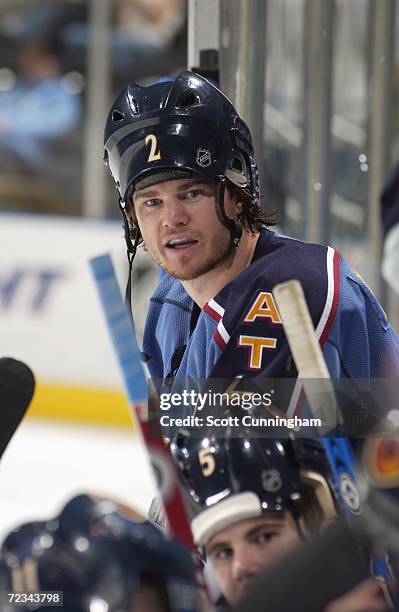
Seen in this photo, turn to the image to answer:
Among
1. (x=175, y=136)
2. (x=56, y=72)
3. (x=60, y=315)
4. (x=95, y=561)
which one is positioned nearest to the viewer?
(x=95, y=561)

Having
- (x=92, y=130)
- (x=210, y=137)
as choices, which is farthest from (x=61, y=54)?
(x=210, y=137)

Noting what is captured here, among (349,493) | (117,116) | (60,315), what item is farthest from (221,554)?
(60,315)

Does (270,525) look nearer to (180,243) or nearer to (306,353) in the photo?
(306,353)

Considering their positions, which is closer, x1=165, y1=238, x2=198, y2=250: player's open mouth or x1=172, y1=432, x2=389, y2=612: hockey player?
x1=172, y1=432, x2=389, y2=612: hockey player

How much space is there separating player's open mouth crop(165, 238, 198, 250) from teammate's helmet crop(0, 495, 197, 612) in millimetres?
600

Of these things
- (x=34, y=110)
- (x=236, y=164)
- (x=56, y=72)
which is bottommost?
(x=34, y=110)

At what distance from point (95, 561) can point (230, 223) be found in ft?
2.25

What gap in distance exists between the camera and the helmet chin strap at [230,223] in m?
1.47

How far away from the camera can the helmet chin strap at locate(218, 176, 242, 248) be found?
1.47 m

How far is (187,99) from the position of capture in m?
1.45

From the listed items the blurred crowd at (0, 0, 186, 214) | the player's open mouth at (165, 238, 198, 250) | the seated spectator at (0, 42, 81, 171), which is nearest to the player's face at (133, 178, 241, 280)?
the player's open mouth at (165, 238, 198, 250)

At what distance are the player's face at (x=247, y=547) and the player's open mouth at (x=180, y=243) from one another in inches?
18.8

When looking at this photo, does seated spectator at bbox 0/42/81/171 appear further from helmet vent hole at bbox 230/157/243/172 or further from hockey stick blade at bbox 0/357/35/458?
hockey stick blade at bbox 0/357/35/458

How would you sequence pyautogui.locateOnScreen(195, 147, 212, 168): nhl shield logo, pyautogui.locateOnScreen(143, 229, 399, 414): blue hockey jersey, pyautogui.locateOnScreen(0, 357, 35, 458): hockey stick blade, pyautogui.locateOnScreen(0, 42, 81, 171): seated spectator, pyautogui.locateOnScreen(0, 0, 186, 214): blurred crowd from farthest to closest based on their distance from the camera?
pyautogui.locateOnScreen(0, 42, 81, 171): seated spectator
pyautogui.locateOnScreen(0, 0, 186, 214): blurred crowd
pyautogui.locateOnScreen(195, 147, 212, 168): nhl shield logo
pyautogui.locateOnScreen(143, 229, 399, 414): blue hockey jersey
pyautogui.locateOnScreen(0, 357, 35, 458): hockey stick blade
